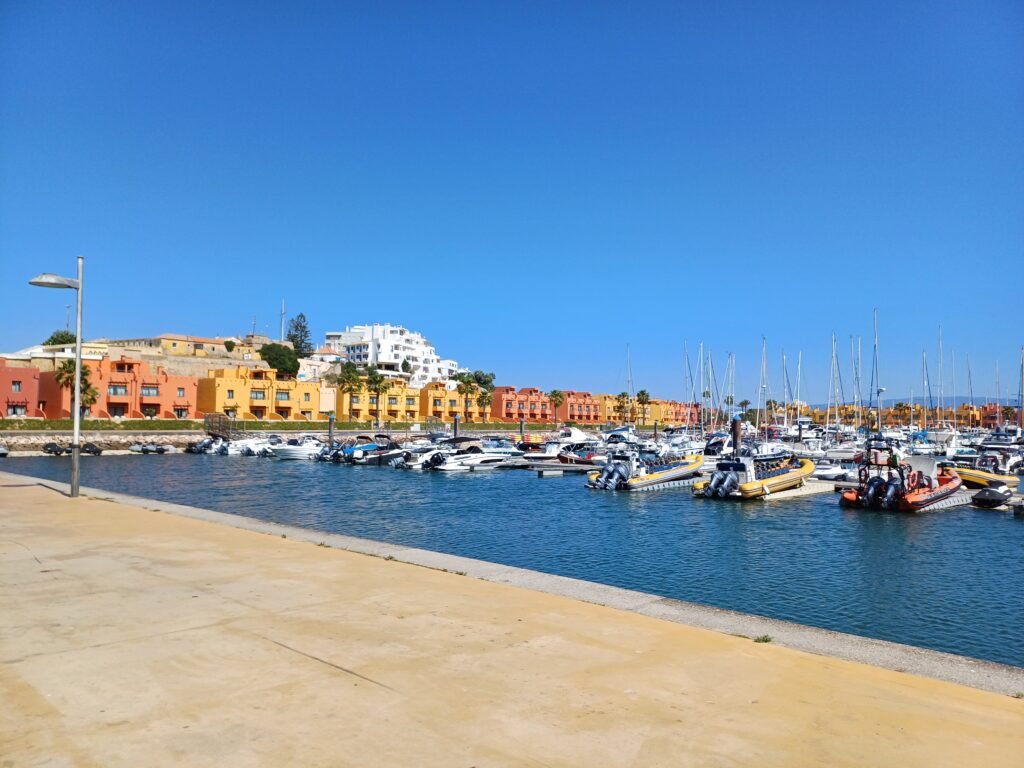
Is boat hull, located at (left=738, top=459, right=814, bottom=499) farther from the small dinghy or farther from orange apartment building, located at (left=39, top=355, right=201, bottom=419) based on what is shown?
orange apartment building, located at (left=39, top=355, right=201, bottom=419)

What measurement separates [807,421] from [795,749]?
12087 centimetres

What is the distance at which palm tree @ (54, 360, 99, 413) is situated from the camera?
77.1m

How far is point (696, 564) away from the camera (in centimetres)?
2202

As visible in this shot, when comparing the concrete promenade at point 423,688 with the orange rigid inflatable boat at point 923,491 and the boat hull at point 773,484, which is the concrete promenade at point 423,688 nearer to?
the orange rigid inflatable boat at point 923,491

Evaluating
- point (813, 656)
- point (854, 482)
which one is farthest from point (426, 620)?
point (854, 482)

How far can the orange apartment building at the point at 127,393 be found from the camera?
81.4 m

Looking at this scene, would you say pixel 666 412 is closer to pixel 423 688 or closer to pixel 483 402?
pixel 483 402

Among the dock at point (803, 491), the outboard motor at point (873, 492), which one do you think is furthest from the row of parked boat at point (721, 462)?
the dock at point (803, 491)

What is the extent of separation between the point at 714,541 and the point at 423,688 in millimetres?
21500

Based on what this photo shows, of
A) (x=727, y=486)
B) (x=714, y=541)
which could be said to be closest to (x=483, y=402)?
(x=727, y=486)

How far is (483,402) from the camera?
12662 centimetres

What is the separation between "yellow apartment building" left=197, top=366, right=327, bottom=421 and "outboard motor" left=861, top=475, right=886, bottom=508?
79.1 meters

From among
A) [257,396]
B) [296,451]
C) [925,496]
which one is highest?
[257,396]

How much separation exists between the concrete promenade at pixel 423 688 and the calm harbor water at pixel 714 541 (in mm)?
8049
